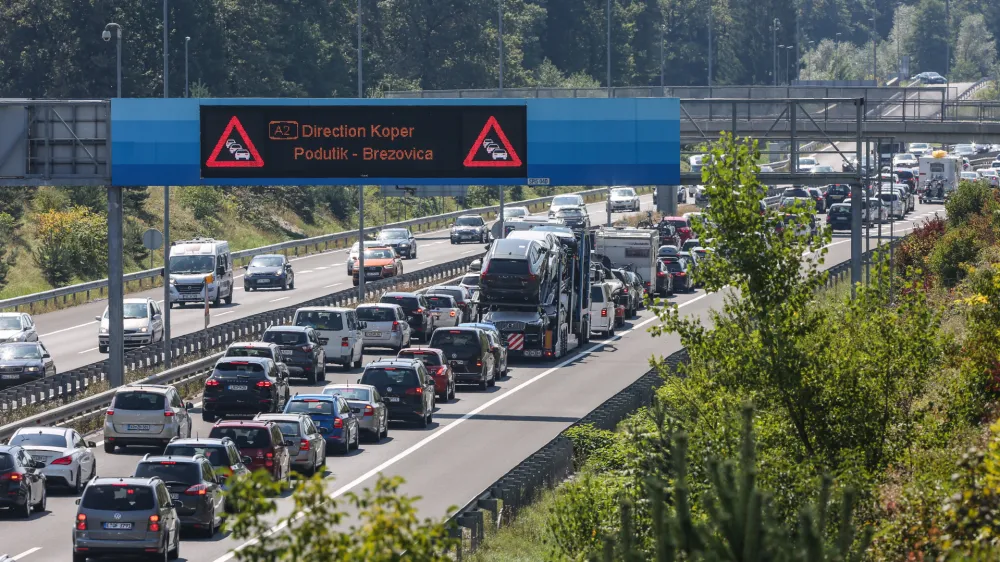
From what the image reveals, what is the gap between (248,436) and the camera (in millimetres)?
29891

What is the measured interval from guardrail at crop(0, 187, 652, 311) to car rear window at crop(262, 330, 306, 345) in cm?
1827

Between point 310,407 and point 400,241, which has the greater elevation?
point 400,241

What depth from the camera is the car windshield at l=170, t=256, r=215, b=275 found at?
60.7 meters

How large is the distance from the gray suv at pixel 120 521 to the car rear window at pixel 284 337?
19638 mm

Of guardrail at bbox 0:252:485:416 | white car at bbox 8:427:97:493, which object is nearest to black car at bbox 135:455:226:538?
white car at bbox 8:427:97:493

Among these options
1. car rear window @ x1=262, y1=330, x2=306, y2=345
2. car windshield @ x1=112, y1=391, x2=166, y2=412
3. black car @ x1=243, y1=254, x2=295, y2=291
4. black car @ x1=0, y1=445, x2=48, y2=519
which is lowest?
black car @ x1=0, y1=445, x2=48, y2=519

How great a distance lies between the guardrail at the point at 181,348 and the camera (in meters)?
37.8

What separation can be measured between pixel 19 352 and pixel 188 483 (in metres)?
17.6

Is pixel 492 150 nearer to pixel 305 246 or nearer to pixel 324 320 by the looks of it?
pixel 324 320

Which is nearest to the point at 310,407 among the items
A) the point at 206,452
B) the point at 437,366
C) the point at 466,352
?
the point at 206,452

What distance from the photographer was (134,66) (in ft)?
322

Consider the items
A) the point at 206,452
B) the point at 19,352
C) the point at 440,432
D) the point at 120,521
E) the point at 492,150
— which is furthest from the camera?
the point at 19,352

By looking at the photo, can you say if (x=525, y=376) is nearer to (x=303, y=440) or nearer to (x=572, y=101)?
(x=572, y=101)

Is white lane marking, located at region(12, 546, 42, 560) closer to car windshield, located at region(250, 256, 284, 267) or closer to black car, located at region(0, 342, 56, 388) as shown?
black car, located at region(0, 342, 56, 388)
